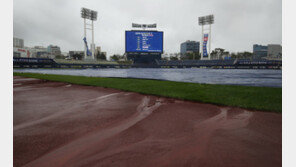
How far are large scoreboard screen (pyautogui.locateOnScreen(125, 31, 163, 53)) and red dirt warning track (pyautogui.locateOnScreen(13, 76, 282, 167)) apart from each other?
4982 cm

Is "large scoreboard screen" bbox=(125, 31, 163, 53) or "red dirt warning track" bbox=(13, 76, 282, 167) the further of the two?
"large scoreboard screen" bbox=(125, 31, 163, 53)

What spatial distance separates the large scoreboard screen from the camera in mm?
50875

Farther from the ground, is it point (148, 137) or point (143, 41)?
point (143, 41)

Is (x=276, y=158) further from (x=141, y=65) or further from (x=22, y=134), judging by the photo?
(x=141, y=65)

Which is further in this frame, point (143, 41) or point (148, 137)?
point (143, 41)

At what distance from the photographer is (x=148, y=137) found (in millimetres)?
2445

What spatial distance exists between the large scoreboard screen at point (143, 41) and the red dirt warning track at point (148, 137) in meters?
49.8

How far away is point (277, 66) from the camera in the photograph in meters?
37.0

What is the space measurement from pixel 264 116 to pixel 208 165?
99.6 inches

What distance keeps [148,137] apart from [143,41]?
170 ft

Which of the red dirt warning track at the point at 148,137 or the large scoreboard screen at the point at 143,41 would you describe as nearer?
the red dirt warning track at the point at 148,137

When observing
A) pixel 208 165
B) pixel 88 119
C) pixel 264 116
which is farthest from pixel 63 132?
pixel 264 116

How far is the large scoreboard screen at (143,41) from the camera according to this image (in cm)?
5088

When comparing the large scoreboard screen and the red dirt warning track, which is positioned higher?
the large scoreboard screen
